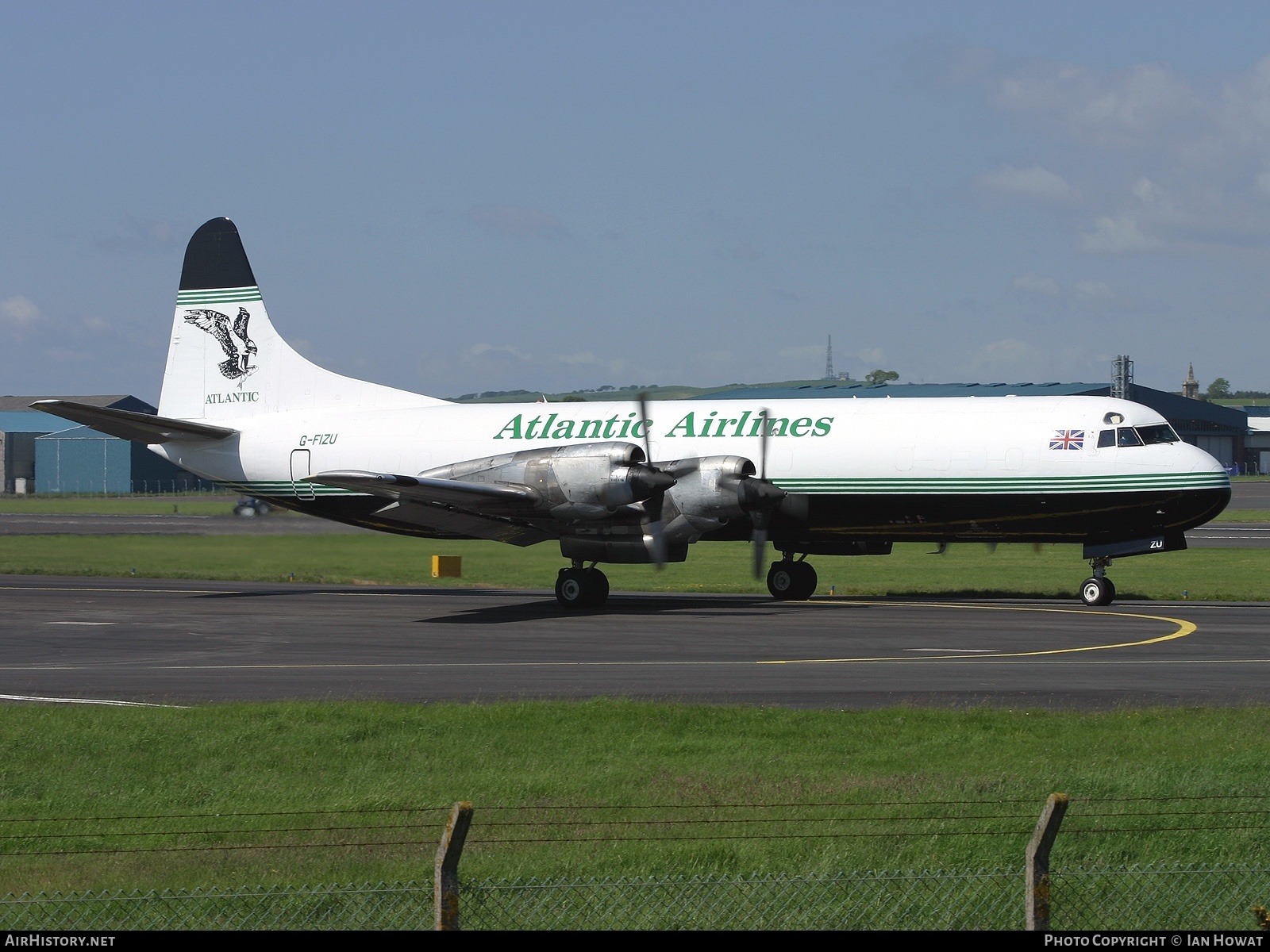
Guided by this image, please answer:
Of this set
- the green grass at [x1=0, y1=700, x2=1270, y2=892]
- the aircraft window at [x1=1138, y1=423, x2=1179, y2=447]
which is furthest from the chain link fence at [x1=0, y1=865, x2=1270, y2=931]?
the aircraft window at [x1=1138, y1=423, x2=1179, y2=447]

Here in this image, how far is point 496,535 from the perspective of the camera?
3541 centimetres

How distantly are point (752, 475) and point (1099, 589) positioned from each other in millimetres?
9229

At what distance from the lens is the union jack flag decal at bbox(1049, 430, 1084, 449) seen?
111ft

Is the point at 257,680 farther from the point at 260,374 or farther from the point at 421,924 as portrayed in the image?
the point at 260,374

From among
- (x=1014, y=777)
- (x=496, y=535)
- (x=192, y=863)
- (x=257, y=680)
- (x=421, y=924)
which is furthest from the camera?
(x=496, y=535)

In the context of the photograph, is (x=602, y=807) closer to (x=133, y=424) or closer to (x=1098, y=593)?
(x=1098, y=593)

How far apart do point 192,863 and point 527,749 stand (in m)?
5.81

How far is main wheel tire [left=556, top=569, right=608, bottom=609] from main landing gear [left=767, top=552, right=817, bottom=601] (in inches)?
201

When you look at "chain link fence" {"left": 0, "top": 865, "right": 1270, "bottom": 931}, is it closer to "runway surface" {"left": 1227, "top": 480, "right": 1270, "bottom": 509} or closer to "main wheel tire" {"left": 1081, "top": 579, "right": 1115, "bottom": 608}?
"main wheel tire" {"left": 1081, "top": 579, "right": 1115, "bottom": 608}

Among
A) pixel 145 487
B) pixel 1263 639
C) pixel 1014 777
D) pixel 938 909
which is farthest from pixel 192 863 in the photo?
pixel 145 487

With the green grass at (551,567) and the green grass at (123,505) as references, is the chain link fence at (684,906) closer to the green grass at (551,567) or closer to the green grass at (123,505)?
the green grass at (551,567)

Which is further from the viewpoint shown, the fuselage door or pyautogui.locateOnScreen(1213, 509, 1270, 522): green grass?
pyautogui.locateOnScreen(1213, 509, 1270, 522): green grass
